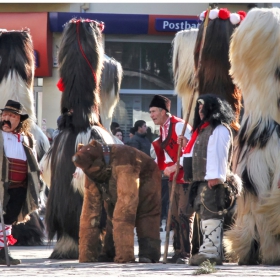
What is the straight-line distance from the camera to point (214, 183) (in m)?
8.41

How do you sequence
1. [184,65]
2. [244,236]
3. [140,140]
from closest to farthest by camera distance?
[244,236], [184,65], [140,140]

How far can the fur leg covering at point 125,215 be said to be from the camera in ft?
28.8

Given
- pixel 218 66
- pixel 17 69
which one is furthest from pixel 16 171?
pixel 17 69

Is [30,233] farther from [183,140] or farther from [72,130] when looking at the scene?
[183,140]

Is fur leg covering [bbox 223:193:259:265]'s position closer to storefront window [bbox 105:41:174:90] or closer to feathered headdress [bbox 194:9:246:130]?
feathered headdress [bbox 194:9:246:130]

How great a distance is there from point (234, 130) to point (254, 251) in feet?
4.51

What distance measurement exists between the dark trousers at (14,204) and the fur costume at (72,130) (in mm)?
626

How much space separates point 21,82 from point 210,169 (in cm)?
396

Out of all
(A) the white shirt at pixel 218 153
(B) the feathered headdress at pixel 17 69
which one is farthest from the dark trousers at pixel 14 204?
(B) the feathered headdress at pixel 17 69

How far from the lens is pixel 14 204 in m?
9.45

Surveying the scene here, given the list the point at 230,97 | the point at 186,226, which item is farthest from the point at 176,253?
the point at 230,97

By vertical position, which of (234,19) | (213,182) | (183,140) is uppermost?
(234,19)

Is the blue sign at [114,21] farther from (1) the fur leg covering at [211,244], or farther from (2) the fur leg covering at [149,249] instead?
(1) the fur leg covering at [211,244]

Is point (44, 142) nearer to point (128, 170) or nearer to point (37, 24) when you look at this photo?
point (128, 170)
